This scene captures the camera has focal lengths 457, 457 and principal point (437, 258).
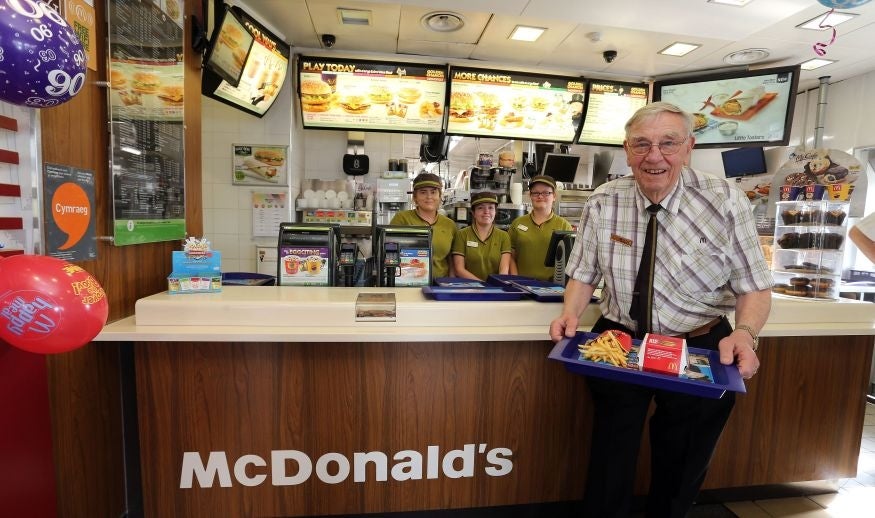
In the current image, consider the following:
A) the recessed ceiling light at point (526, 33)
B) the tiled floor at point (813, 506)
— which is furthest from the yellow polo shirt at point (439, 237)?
the tiled floor at point (813, 506)

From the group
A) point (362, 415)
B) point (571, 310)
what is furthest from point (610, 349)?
point (362, 415)

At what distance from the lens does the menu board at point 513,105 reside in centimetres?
427

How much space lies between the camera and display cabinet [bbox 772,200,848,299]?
94.6 inches

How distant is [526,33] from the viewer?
3.89 meters

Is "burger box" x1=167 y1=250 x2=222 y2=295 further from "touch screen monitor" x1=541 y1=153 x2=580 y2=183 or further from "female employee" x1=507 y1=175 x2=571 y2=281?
"touch screen monitor" x1=541 y1=153 x2=580 y2=183

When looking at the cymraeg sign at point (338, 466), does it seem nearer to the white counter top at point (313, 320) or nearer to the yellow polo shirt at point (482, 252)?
the white counter top at point (313, 320)

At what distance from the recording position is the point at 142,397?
1857mm

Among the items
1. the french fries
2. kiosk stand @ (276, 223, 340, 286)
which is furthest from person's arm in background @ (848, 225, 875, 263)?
kiosk stand @ (276, 223, 340, 286)

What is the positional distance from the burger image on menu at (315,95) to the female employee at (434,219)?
1306 mm

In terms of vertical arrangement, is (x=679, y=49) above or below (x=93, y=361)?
above

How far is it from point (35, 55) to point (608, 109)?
4.52 metres

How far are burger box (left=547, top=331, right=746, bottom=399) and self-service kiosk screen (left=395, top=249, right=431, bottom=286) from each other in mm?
923

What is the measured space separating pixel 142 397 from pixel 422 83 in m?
3.37

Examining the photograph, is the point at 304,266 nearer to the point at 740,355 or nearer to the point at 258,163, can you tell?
the point at 740,355
